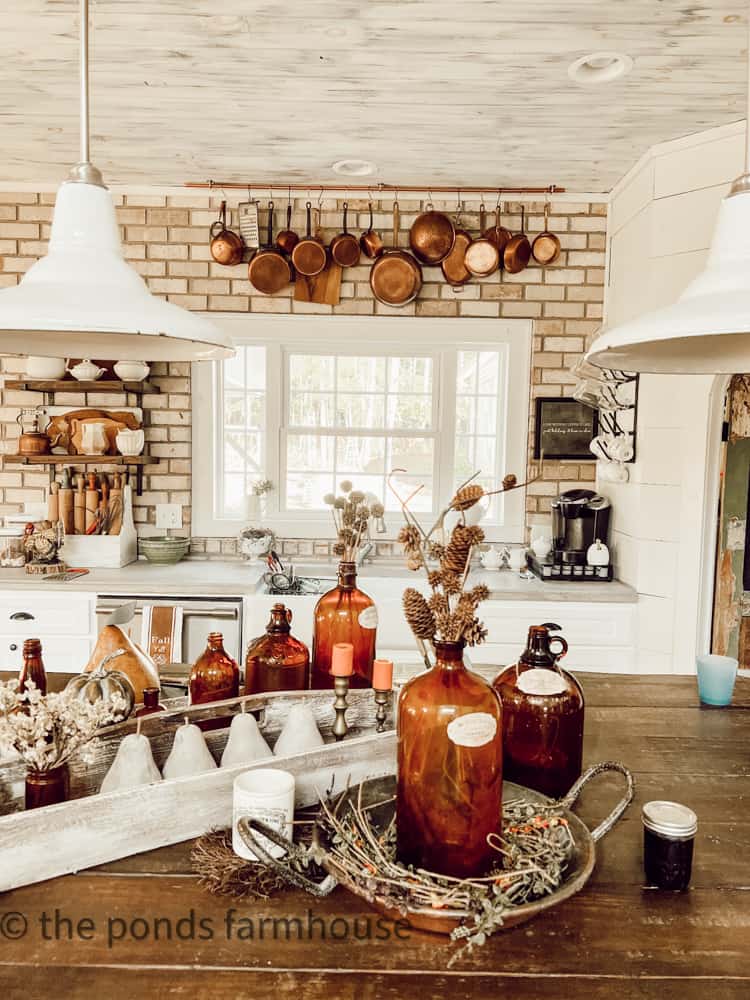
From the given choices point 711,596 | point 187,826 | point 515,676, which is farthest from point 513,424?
point 187,826

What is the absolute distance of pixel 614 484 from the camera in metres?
3.87

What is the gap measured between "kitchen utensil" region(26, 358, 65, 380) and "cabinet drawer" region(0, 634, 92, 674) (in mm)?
1333

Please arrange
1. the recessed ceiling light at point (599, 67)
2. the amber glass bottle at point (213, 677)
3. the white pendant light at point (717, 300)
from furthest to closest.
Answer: the recessed ceiling light at point (599, 67)
the amber glass bottle at point (213, 677)
the white pendant light at point (717, 300)

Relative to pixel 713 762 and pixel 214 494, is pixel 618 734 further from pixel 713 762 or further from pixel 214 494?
pixel 214 494

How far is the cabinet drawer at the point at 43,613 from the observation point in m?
3.46

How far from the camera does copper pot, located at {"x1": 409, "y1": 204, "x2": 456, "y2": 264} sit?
155 inches

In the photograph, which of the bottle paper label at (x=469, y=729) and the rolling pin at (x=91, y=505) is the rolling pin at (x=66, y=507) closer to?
the rolling pin at (x=91, y=505)

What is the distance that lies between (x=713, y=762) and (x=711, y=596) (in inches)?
77.2

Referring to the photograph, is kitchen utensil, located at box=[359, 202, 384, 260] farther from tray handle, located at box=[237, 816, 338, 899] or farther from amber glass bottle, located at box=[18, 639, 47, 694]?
tray handle, located at box=[237, 816, 338, 899]

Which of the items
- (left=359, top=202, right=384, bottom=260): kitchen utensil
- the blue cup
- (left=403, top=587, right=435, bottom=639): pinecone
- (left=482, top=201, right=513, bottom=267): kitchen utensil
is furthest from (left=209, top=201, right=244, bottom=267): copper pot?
(left=403, top=587, right=435, bottom=639): pinecone

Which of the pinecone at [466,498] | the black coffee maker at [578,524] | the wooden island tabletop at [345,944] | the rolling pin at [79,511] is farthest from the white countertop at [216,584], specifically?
the pinecone at [466,498]

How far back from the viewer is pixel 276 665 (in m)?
1.62

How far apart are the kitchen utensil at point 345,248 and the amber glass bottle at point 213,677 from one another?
2.86 metres

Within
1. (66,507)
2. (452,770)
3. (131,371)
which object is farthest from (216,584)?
(452,770)
